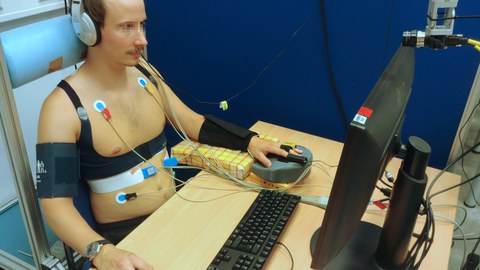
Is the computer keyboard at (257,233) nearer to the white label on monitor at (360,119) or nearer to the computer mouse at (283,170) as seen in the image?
the computer mouse at (283,170)

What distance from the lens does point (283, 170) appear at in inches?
46.4

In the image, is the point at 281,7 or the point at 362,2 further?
the point at 281,7

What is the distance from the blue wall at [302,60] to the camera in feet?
4.48

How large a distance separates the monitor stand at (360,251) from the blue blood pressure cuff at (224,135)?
1.45 ft

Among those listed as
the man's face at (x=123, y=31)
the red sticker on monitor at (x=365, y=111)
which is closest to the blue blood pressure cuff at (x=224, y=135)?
the man's face at (x=123, y=31)

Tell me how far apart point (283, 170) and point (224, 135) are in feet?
0.98

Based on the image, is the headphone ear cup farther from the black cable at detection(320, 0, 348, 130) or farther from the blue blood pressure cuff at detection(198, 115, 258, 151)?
the black cable at detection(320, 0, 348, 130)

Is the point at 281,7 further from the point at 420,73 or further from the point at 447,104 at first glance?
the point at 447,104

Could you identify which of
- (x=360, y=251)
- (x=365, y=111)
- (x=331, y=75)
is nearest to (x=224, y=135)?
(x=331, y=75)

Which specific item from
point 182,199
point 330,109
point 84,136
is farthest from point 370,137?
point 330,109

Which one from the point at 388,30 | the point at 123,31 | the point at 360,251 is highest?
the point at 123,31

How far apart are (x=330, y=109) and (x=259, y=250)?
0.83 m

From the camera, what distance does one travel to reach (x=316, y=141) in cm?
149

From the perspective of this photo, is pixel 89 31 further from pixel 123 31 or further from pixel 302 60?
pixel 302 60
